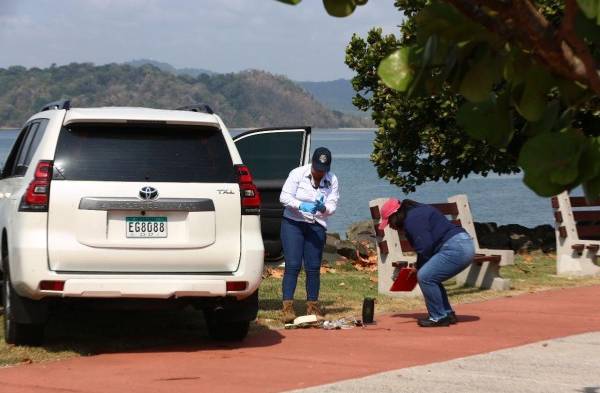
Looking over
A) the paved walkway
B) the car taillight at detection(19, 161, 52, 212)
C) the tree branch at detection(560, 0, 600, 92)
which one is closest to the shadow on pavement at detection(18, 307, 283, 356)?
the car taillight at detection(19, 161, 52, 212)

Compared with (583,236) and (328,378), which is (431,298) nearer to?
(328,378)

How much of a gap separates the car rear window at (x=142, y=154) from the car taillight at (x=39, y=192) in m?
0.08

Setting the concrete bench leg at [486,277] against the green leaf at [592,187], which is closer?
the green leaf at [592,187]

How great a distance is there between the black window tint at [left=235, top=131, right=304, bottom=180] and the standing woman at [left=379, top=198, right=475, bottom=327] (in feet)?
6.21

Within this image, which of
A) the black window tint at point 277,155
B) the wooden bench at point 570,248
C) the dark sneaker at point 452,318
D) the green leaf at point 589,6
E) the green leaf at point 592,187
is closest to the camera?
the green leaf at point 589,6

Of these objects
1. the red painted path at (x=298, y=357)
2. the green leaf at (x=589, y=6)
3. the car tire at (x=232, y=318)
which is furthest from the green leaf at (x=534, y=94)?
the car tire at (x=232, y=318)

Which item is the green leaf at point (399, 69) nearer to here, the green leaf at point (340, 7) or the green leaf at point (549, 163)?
the green leaf at point (340, 7)

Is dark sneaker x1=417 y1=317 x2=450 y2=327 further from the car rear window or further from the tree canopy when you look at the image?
the tree canopy

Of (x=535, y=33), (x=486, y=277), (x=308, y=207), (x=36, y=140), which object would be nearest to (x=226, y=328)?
(x=308, y=207)

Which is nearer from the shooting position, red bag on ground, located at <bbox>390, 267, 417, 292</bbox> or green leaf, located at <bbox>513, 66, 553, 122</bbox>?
green leaf, located at <bbox>513, 66, 553, 122</bbox>

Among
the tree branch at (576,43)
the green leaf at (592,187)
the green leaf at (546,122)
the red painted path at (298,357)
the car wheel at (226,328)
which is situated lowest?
the red painted path at (298,357)

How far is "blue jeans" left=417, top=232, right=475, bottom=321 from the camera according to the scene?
11469 mm

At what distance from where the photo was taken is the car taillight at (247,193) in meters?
9.59

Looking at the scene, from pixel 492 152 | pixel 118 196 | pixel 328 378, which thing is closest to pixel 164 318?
pixel 118 196
